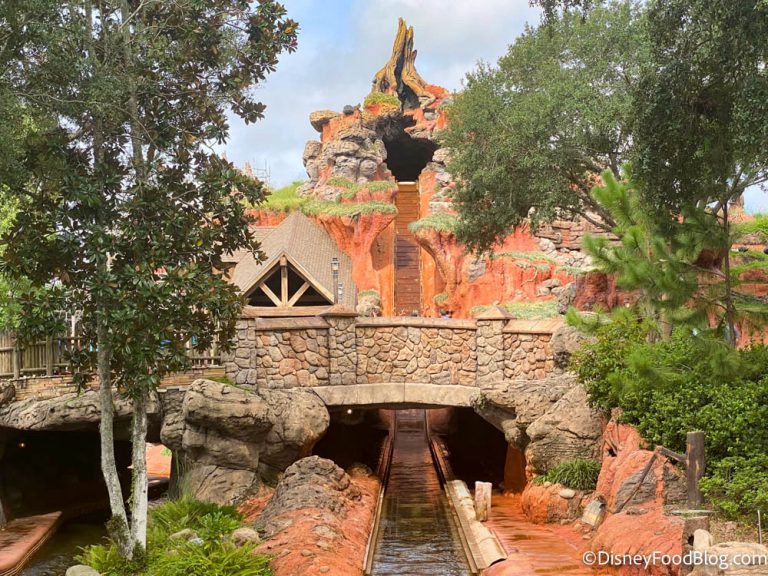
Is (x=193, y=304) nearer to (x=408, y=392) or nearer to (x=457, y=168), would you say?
(x=408, y=392)

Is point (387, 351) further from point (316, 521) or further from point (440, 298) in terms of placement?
point (440, 298)

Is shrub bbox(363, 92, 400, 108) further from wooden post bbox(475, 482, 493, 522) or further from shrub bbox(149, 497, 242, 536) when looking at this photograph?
shrub bbox(149, 497, 242, 536)

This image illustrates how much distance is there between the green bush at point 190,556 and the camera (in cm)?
1344

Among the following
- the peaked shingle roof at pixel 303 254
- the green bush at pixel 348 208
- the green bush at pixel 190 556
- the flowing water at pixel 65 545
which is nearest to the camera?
the green bush at pixel 190 556

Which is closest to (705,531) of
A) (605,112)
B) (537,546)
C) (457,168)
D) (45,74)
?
(537,546)

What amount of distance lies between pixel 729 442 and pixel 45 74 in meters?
12.9

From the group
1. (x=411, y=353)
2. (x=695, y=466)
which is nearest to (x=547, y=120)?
(x=411, y=353)

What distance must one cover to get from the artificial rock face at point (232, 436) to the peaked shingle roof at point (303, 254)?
396 inches

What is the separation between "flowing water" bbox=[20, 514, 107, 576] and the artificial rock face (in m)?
2.84

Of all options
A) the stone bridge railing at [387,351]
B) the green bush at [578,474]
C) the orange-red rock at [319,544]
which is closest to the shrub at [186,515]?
the orange-red rock at [319,544]

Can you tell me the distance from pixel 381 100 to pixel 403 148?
7.70m

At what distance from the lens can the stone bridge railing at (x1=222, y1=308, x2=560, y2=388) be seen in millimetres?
21688

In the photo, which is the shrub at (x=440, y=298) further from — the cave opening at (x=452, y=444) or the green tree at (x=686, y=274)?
the green tree at (x=686, y=274)

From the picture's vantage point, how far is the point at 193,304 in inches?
564
